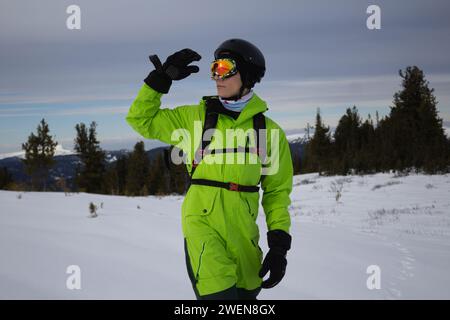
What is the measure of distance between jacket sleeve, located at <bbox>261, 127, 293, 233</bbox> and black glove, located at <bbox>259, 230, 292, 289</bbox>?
6 centimetres

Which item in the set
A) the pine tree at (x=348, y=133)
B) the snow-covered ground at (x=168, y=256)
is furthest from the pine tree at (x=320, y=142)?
the snow-covered ground at (x=168, y=256)

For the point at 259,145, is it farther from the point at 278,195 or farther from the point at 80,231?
the point at 80,231

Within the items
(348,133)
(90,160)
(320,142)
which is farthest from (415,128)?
(90,160)

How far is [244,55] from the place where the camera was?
2.92 metres

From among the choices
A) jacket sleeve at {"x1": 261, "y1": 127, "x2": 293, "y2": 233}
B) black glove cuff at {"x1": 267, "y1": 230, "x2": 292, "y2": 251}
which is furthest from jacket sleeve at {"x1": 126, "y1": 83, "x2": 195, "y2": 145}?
black glove cuff at {"x1": 267, "y1": 230, "x2": 292, "y2": 251}

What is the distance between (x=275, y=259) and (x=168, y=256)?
11.2 ft

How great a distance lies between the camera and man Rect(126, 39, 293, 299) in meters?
2.54

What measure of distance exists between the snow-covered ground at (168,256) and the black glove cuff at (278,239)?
1905mm

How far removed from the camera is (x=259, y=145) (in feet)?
9.04

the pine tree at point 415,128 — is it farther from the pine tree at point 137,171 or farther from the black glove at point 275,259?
the pine tree at point 137,171

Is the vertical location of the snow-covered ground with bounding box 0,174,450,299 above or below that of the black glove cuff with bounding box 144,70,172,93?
below

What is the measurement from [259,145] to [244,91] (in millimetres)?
492

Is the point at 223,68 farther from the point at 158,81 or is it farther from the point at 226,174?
the point at 226,174

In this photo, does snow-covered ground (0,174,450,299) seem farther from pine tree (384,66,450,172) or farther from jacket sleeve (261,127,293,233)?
pine tree (384,66,450,172)
